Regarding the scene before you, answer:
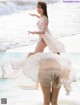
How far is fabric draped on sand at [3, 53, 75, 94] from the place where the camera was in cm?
317

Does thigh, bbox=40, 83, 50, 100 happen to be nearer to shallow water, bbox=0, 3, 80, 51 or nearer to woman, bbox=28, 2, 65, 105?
woman, bbox=28, 2, 65, 105

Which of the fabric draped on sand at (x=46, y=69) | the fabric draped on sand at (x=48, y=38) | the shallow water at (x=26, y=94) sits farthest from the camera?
the shallow water at (x=26, y=94)

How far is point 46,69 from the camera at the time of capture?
317 cm

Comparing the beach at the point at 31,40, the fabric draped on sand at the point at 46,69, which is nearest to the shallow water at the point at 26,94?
the beach at the point at 31,40

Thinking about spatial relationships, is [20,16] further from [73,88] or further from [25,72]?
[73,88]

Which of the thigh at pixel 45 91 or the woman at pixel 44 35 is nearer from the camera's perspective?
the thigh at pixel 45 91

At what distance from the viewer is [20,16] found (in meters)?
3.52

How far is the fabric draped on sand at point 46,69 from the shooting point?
3170 millimetres

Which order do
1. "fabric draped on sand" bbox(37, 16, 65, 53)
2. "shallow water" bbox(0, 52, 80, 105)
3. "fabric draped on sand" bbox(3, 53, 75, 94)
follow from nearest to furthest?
"fabric draped on sand" bbox(3, 53, 75, 94)
"fabric draped on sand" bbox(37, 16, 65, 53)
"shallow water" bbox(0, 52, 80, 105)

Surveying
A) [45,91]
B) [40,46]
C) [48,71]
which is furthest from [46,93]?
[40,46]

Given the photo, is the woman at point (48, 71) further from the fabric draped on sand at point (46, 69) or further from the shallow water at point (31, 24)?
the shallow water at point (31, 24)

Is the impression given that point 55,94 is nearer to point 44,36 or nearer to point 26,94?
point 26,94

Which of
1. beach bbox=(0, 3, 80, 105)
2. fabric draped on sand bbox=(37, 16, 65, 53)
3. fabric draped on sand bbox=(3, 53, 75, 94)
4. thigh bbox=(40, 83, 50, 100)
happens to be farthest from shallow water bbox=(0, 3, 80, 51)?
thigh bbox=(40, 83, 50, 100)

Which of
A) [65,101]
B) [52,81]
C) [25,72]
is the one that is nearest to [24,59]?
[25,72]
